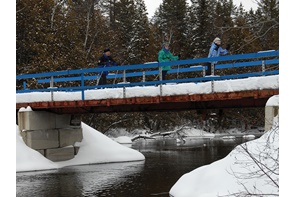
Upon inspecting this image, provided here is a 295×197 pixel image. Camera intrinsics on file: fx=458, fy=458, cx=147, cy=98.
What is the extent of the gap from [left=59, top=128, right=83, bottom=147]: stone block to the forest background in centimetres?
679

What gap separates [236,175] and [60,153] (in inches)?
494

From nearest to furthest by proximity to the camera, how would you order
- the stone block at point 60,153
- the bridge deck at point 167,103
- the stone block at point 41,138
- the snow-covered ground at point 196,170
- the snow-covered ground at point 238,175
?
the snow-covered ground at point 238,175
the snow-covered ground at point 196,170
the bridge deck at point 167,103
the stone block at point 41,138
the stone block at point 60,153

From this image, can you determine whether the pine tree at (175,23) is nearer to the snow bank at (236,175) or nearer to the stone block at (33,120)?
the stone block at (33,120)

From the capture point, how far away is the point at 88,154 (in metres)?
20.6

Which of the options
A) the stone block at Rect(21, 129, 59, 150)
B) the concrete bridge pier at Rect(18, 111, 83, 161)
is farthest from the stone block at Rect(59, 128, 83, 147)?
the stone block at Rect(21, 129, 59, 150)

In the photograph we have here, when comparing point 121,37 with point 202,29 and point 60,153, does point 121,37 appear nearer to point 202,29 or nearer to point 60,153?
point 202,29

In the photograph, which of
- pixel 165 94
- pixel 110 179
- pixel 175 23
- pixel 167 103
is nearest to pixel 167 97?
pixel 165 94

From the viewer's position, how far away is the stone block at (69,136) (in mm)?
20281

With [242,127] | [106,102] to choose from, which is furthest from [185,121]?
[106,102]

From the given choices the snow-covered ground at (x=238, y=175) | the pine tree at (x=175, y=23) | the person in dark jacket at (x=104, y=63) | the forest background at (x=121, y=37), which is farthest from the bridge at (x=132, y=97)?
the pine tree at (x=175, y=23)

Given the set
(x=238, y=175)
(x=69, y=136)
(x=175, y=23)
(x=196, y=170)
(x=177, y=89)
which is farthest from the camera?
(x=175, y=23)

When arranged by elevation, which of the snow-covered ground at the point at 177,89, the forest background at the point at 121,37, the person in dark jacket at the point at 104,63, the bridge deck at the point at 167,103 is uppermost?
the forest background at the point at 121,37

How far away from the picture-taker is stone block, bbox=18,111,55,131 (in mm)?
19250
